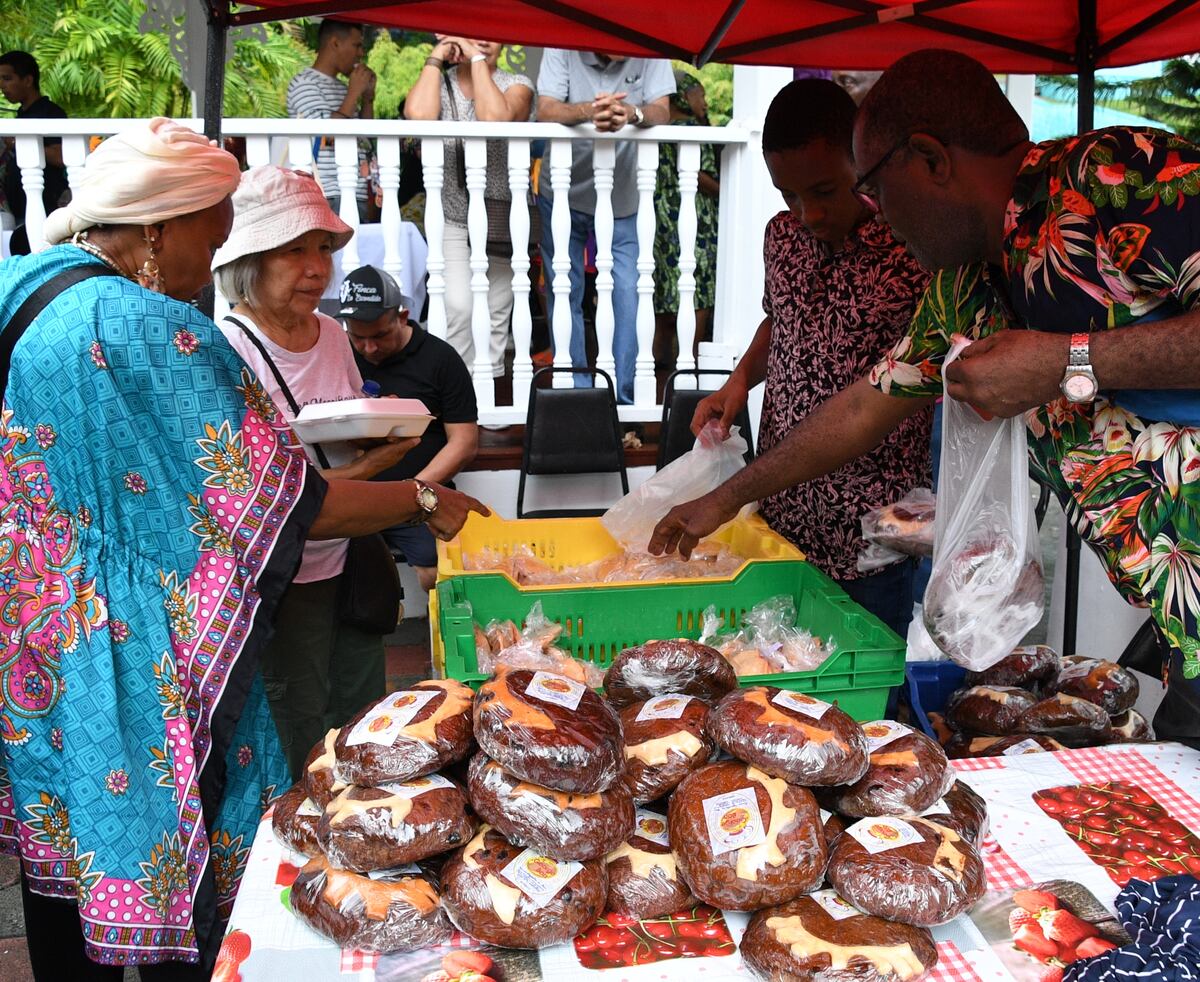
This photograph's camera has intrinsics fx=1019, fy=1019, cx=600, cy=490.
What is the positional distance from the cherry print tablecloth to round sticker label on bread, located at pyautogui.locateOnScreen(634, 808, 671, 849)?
134 mm

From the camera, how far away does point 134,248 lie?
1.84 metres

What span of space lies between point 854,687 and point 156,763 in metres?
1.26

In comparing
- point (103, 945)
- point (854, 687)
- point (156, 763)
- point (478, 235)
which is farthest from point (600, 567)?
point (478, 235)

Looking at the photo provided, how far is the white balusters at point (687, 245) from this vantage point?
16.3 ft

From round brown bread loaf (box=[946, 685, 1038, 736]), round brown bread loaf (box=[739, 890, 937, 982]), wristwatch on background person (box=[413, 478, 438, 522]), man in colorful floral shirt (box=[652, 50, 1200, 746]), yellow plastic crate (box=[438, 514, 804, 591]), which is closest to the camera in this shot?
round brown bread loaf (box=[739, 890, 937, 982])

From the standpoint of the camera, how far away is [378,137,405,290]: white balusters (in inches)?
188

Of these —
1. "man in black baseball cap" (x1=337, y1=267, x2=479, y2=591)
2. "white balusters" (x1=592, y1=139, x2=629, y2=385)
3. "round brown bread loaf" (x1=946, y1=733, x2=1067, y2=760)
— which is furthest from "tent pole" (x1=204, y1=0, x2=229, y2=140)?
"white balusters" (x1=592, y1=139, x2=629, y2=385)

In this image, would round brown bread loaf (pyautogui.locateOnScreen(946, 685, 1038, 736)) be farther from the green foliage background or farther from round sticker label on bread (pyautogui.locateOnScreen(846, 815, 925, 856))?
the green foliage background

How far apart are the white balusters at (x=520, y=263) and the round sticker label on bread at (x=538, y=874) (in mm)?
3886

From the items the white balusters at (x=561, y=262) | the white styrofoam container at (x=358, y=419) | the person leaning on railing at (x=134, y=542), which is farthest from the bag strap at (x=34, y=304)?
the white balusters at (x=561, y=262)

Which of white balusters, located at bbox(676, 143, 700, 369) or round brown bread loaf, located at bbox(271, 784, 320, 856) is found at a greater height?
white balusters, located at bbox(676, 143, 700, 369)

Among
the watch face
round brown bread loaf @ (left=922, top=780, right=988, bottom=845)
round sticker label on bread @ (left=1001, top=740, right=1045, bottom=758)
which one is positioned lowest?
round sticker label on bread @ (left=1001, top=740, right=1045, bottom=758)

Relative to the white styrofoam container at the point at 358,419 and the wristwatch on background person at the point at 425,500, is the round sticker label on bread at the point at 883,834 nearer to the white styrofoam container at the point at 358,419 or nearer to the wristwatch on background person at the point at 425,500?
the wristwatch on background person at the point at 425,500

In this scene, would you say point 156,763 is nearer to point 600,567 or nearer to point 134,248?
point 134,248
